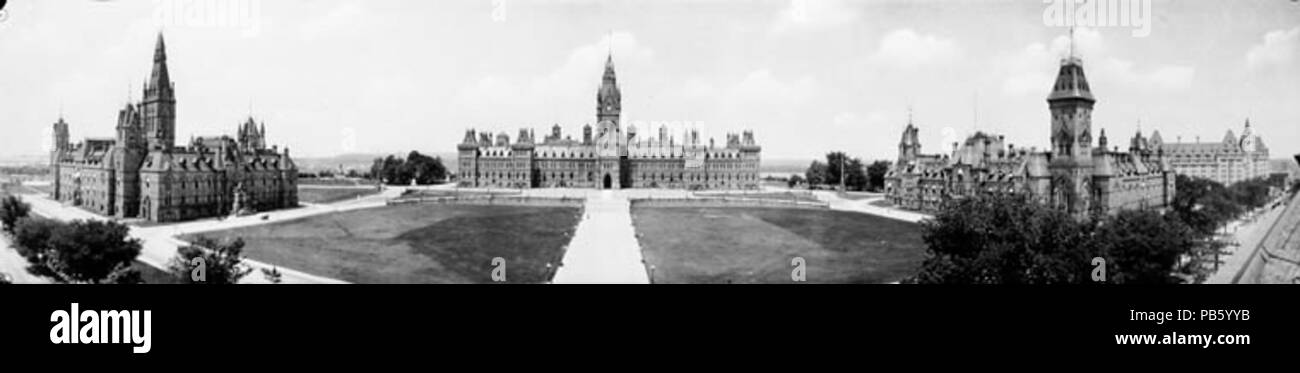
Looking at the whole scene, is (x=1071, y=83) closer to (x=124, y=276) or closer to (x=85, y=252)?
(x=124, y=276)

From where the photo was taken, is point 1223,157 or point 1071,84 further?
point 1223,157

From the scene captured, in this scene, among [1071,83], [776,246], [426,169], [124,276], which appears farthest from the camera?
[426,169]

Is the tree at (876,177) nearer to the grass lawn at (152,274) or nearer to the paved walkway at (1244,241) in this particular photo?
the paved walkway at (1244,241)

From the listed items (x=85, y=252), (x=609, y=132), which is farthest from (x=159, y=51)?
(x=609, y=132)

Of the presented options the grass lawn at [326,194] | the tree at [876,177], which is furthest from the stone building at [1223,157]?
the grass lawn at [326,194]
